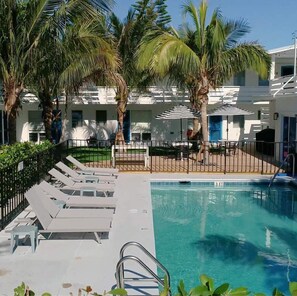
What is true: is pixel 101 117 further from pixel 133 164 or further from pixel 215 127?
pixel 133 164

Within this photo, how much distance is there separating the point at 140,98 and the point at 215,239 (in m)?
17.7

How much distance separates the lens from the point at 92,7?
1328 cm

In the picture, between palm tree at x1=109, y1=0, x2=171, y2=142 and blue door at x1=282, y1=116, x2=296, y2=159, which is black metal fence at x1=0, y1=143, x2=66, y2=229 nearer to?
palm tree at x1=109, y1=0, x2=171, y2=142

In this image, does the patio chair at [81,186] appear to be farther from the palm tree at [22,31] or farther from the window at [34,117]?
the window at [34,117]

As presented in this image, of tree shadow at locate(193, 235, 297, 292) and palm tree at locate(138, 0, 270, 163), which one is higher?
palm tree at locate(138, 0, 270, 163)

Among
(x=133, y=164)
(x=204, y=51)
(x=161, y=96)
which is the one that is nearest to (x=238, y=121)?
(x=161, y=96)

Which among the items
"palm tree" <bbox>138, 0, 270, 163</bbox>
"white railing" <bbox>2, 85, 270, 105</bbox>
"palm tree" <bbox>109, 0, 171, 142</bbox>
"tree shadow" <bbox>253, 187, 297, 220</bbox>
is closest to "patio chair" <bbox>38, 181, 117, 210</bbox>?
"tree shadow" <bbox>253, 187, 297, 220</bbox>

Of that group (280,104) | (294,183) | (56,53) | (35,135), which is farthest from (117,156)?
(35,135)

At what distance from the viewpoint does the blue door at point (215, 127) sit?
28000 mm

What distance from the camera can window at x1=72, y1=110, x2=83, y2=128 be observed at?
27891 mm

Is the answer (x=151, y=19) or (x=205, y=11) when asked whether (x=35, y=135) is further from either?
(x=205, y=11)

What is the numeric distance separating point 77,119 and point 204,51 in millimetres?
13017

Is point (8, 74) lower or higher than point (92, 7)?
lower

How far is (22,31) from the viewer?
1283 centimetres
